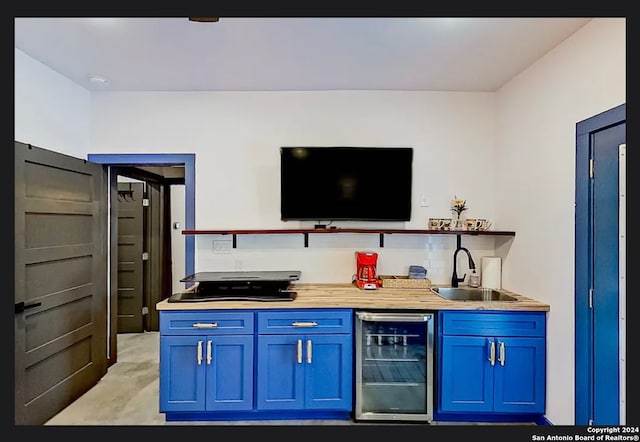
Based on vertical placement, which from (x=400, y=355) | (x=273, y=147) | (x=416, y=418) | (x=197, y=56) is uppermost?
(x=197, y=56)

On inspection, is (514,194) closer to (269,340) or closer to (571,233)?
(571,233)

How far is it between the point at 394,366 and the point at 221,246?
1.68 m

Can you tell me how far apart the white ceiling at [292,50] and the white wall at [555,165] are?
0.17m

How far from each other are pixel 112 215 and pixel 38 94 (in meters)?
1.13

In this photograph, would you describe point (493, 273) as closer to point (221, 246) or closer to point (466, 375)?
point (466, 375)

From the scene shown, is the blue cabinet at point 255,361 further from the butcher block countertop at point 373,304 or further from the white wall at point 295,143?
the white wall at point 295,143

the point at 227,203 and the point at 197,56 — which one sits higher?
the point at 197,56

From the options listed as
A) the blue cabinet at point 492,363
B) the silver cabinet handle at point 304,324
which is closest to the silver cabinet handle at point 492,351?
the blue cabinet at point 492,363

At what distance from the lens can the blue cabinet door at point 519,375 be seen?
231 centimetres

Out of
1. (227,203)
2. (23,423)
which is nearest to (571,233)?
(227,203)

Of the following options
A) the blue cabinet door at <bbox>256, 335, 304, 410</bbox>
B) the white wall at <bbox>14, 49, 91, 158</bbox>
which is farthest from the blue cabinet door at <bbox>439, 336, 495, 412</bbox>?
the white wall at <bbox>14, 49, 91, 158</bbox>

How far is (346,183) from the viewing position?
9.25 feet

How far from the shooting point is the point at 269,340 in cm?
234

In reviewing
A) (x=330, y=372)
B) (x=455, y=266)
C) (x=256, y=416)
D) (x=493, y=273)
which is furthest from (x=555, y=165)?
(x=256, y=416)
